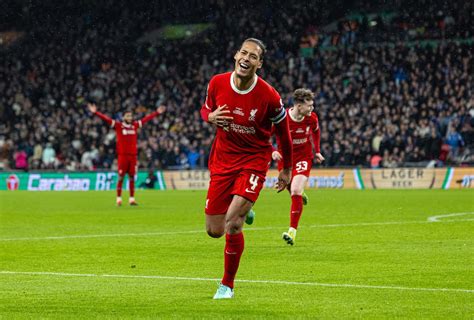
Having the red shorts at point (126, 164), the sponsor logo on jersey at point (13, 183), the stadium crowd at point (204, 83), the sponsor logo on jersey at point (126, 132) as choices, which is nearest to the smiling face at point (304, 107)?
the sponsor logo on jersey at point (126, 132)

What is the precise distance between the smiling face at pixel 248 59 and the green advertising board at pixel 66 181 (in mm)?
32658

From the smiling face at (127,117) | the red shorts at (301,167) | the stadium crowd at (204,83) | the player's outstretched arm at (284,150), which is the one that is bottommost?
the stadium crowd at (204,83)

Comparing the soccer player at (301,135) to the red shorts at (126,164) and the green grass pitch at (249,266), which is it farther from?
the red shorts at (126,164)

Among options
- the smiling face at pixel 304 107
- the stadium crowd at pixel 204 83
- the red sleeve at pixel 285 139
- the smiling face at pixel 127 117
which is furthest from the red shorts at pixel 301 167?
the stadium crowd at pixel 204 83

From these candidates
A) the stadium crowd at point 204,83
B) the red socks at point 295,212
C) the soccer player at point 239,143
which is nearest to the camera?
the soccer player at point 239,143

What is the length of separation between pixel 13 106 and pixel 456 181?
23.0 meters

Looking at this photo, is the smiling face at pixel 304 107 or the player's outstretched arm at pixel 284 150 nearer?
the player's outstretched arm at pixel 284 150

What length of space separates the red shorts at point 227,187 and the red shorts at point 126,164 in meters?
17.8

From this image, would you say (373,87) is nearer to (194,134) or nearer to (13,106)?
(194,134)

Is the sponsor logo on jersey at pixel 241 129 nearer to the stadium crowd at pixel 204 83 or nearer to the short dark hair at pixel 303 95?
the short dark hair at pixel 303 95

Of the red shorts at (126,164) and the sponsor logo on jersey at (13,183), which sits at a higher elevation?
the red shorts at (126,164)

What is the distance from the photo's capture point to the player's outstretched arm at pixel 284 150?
10.0 m

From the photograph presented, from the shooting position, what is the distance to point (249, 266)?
492 inches

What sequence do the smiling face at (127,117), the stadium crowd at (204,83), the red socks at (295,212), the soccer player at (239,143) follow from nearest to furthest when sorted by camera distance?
the soccer player at (239,143)
the red socks at (295,212)
the smiling face at (127,117)
the stadium crowd at (204,83)
